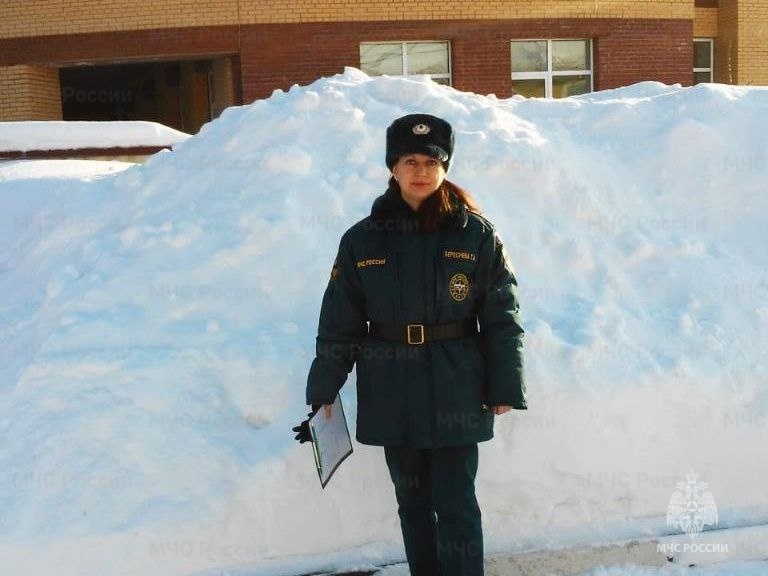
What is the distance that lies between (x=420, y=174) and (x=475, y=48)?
41.6ft

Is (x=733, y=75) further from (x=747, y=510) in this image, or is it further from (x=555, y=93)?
(x=747, y=510)

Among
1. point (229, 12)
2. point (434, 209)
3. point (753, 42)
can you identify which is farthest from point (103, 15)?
point (753, 42)

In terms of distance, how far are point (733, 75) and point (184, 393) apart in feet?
57.4

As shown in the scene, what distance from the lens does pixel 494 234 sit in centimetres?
298

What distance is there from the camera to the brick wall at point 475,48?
46.6 ft

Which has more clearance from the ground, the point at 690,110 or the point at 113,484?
the point at 690,110

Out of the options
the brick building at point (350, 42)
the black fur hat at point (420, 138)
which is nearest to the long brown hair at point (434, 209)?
the black fur hat at point (420, 138)

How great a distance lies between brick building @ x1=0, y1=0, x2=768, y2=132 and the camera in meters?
14.2

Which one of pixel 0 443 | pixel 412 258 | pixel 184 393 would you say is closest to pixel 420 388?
pixel 412 258

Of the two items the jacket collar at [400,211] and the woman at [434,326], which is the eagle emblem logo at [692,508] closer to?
the woman at [434,326]

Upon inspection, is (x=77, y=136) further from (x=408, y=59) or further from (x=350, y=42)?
(x=408, y=59)

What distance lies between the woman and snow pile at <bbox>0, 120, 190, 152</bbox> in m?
8.01

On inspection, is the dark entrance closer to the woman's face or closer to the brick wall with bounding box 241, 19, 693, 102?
the brick wall with bounding box 241, 19, 693, 102

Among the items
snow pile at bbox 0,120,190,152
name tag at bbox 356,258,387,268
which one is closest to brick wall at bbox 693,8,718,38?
snow pile at bbox 0,120,190,152
